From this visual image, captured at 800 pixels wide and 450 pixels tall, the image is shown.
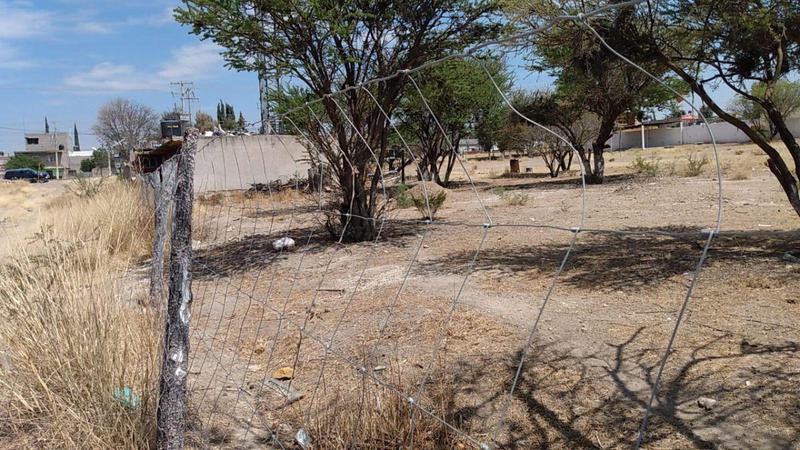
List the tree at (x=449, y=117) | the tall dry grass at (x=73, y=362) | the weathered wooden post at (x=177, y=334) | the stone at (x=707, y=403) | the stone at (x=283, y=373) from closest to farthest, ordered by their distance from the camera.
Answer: the weathered wooden post at (x=177, y=334), the tall dry grass at (x=73, y=362), the stone at (x=707, y=403), the stone at (x=283, y=373), the tree at (x=449, y=117)

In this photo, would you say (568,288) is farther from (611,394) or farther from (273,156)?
(273,156)

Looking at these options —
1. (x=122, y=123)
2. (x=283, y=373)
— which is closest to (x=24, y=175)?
(x=122, y=123)

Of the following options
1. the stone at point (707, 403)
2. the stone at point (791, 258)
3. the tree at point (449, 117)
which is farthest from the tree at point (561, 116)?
the stone at point (707, 403)

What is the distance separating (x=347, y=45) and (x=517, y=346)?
6450 mm

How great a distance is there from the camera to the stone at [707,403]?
336 centimetres

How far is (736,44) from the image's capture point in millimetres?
6637

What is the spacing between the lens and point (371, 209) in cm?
1059

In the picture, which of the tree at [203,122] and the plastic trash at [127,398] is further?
the tree at [203,122]

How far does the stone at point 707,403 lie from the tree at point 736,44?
3898 millimetres

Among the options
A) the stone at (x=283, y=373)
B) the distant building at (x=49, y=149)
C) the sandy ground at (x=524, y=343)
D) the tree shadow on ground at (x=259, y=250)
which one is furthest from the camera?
the distant building at (x=49, y=149)

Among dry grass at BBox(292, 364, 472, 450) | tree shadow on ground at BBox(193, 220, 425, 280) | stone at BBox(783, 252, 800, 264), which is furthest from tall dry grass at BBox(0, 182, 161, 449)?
stone at BBox(783, 252, 800, 264)

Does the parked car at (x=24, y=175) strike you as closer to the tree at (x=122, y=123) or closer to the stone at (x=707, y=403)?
the tree at (x=122, y=123)

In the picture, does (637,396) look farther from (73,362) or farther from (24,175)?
(24,175)

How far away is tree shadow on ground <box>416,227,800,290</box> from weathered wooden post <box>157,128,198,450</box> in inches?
158
